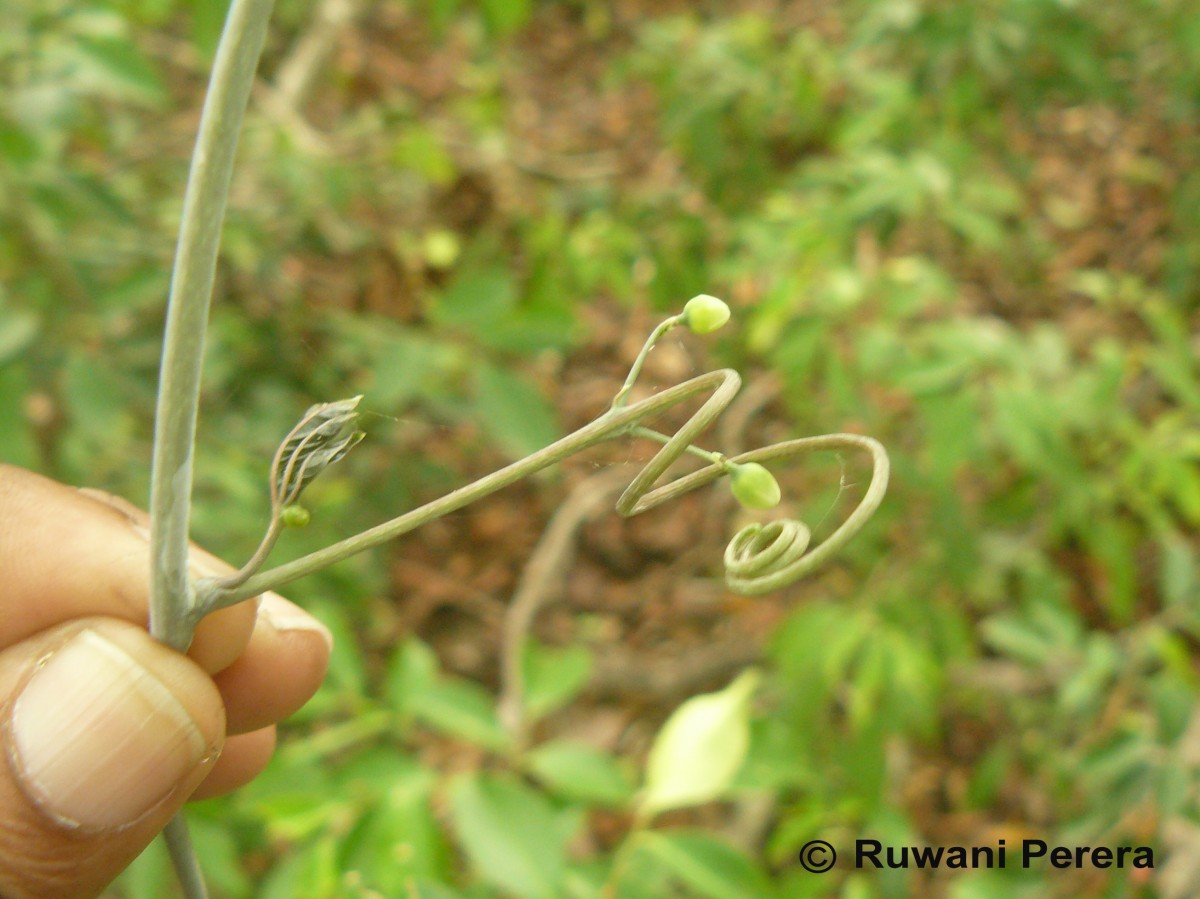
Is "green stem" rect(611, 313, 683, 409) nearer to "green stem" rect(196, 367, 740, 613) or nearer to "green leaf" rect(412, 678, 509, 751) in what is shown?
"green stem" rect(196, 367, 740, 613)

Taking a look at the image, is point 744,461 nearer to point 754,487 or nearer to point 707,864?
point 754,487

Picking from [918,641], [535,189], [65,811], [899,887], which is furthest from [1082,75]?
[65,811]

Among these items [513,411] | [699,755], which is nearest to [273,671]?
[699,755]

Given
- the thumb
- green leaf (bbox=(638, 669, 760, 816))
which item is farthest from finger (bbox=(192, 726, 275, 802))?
green leaf (bbox=(638, 669, 760, 816))

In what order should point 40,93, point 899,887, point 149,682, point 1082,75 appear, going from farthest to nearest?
point 1082,75 → point 899,887 → point 40,93 → point 149,682

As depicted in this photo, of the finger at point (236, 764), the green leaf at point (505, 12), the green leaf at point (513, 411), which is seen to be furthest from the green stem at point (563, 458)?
the green leaf at point (505, 12)

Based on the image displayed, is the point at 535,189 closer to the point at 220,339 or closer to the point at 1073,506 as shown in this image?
the point at 220,339

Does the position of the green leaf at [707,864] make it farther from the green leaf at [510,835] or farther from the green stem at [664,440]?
the green stem at [664,440]
